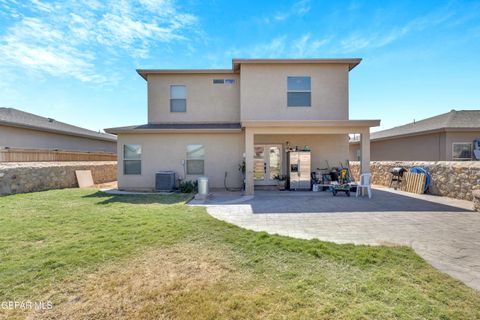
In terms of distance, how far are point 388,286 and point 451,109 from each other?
741 inches

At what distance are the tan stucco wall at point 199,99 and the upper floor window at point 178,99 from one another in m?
0.17

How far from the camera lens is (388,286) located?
2883 mm

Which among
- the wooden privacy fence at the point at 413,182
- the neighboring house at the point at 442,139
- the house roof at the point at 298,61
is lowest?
the wooden privacy fence at the point at 413,182

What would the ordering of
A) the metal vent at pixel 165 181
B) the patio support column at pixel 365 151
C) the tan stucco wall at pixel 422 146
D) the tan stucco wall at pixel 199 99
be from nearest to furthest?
the patio support column at pixel 365 151 < the metal vent at pixel 165 181 < the tan stucco wall at pixel 199 99 < the tan stucco wall at pixel 422 146

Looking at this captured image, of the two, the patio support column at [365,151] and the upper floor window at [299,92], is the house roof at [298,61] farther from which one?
the patio support column at [365,151]

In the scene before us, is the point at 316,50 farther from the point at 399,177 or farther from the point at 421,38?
the point at 399,177

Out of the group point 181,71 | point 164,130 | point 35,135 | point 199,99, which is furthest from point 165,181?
point 35,135

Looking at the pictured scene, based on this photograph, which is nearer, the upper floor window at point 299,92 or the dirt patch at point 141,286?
the dirt patch at point 141,286

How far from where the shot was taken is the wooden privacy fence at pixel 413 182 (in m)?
9.97

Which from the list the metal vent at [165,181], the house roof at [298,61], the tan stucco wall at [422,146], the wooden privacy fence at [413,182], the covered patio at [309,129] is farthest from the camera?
the tan stucco wall at [422,146]

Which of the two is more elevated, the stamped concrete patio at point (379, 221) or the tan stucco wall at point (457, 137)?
the tan stucco wall at point (457, 137)

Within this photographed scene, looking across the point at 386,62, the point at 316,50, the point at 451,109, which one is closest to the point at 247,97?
the point at 316,50

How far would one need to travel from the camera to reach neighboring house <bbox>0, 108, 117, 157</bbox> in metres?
12.6

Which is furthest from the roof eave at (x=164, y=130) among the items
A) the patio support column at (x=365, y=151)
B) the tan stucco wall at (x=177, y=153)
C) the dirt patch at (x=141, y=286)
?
the dirt patch at (x=141, y=286)
